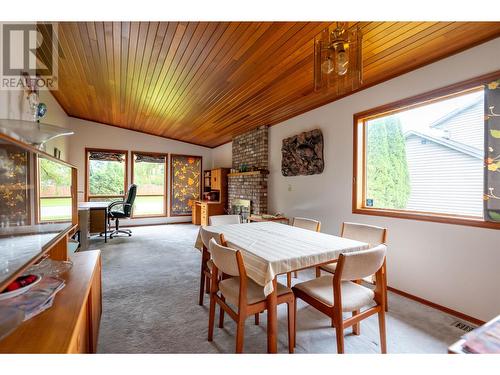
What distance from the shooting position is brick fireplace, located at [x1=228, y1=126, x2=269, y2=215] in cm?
486

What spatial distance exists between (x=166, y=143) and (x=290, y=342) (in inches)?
257

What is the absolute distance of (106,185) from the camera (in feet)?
20.7

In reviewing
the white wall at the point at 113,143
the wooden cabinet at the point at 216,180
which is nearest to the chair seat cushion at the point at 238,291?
the wooden cabinet at the point at 216,180

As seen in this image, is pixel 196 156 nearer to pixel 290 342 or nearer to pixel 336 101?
pixel 336 101

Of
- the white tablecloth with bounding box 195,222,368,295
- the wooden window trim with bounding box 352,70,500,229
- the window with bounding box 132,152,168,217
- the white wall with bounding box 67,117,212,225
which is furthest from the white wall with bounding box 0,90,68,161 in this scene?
the wooden window trim with bounding box 352,70,500,229

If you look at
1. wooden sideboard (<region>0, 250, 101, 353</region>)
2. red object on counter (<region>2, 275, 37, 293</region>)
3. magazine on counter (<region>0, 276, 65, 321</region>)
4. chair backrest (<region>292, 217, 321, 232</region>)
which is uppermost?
chair backrest (<region>292, 217, 321, 232</region>)

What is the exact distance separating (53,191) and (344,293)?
2.06 m

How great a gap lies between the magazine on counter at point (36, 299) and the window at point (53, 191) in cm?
36

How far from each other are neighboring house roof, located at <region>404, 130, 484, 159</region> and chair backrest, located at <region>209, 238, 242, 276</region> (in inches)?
92.2

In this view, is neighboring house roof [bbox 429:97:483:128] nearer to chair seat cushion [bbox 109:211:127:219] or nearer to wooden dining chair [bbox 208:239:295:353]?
wooden dining chair [bbox 208:239:295:353]

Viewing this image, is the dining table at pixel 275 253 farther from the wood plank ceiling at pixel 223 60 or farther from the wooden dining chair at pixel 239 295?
the wood plank ceiling at pixel 223 60

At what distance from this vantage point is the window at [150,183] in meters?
6.68

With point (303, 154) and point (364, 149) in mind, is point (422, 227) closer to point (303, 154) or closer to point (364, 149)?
point (364, 149)
